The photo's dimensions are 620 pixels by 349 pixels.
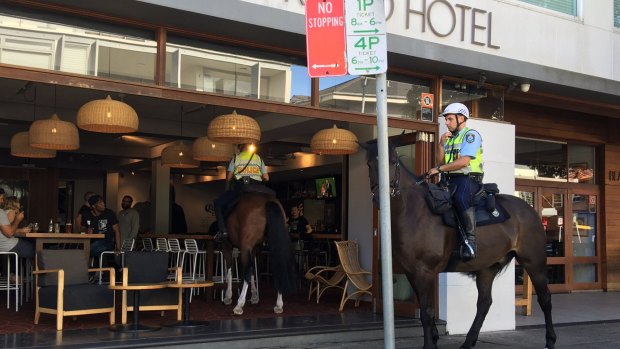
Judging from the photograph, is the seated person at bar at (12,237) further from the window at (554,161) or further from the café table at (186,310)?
the window at (554,161)

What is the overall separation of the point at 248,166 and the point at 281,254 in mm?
1358

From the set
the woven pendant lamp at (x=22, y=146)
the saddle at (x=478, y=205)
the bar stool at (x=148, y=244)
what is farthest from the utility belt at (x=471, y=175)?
the woven pendant lamp at (x=22, y=146)

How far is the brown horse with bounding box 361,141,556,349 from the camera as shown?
21.0 feet

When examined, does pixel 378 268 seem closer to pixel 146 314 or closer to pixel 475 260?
pixel 475 260

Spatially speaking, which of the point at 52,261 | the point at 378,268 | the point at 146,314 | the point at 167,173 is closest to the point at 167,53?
the point at 52,261

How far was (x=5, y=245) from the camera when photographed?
341 inches

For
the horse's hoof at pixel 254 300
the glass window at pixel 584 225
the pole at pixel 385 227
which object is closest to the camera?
the pole at pixel 385 227

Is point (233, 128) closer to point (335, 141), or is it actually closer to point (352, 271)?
point (335, 141)

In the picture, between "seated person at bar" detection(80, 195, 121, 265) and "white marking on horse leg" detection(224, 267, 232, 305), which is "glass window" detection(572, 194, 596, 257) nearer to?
"white marking on horse leg" detection(224, 267, 232, 305)

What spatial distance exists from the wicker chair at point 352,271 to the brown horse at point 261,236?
3.23ft

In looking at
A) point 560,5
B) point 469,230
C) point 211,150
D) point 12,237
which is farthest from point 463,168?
point 12,237

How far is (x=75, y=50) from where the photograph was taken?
20.7 feet

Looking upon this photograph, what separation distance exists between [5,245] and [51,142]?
1.47 meters

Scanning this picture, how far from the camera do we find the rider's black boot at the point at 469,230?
21.5 feet
